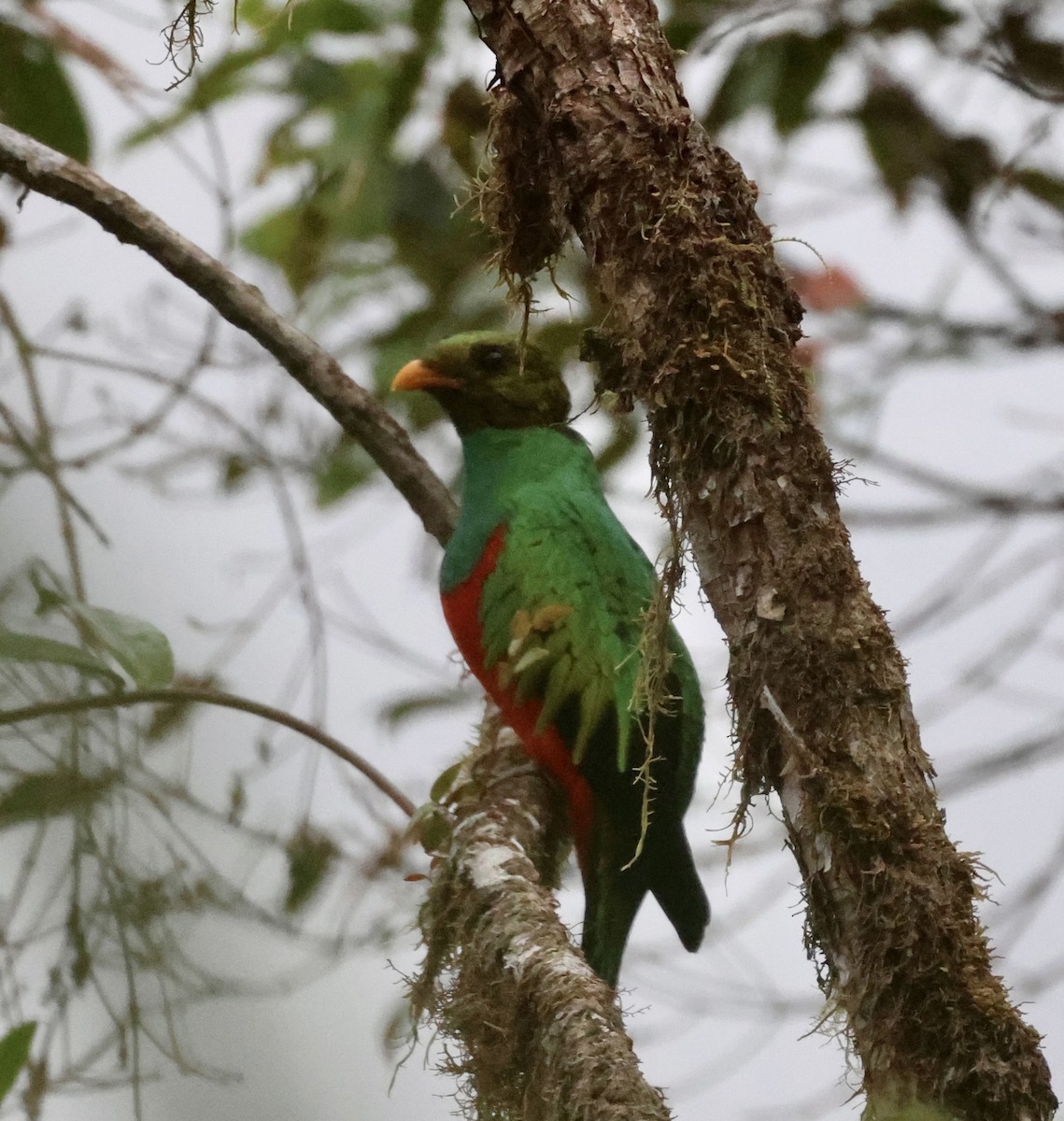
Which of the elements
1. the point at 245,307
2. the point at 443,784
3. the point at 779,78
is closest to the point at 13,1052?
the point at 443,784

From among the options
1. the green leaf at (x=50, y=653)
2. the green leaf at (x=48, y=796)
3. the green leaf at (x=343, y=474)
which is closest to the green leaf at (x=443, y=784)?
the green leaf at (x=50, y=653)

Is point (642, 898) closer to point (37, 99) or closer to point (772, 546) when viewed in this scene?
point (772, 546)

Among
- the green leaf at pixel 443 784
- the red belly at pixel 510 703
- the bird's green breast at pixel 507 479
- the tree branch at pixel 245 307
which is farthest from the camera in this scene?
the bird's green breast at pixel 507 479

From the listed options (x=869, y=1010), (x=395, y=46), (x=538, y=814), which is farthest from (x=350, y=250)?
(x=869, y=1010)

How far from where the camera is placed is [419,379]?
286 centimetres

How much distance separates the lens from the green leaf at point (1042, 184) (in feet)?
10.1

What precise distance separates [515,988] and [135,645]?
669mm

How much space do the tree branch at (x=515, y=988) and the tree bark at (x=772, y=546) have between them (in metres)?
0.27

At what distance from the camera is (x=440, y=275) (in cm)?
314

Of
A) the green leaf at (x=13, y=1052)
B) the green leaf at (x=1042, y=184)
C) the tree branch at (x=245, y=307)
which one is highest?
the green leaf at (x=1042, y=184)

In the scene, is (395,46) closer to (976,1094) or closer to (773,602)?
(773,602)

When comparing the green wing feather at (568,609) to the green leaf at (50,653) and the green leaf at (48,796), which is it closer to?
the green leaf at (50,653)

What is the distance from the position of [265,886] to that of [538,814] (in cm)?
58

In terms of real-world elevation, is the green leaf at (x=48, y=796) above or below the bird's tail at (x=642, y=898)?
below
